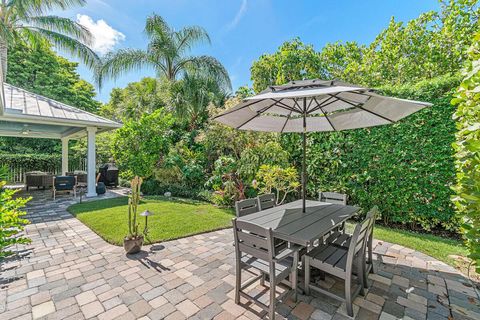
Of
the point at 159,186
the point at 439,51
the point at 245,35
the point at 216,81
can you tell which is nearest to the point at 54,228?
the point at 159,186

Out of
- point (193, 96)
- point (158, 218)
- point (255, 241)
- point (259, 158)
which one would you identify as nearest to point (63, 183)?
point (158, 218)

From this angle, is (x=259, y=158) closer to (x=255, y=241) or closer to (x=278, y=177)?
(x=278, y=177)

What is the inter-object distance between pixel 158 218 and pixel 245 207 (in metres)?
3.47

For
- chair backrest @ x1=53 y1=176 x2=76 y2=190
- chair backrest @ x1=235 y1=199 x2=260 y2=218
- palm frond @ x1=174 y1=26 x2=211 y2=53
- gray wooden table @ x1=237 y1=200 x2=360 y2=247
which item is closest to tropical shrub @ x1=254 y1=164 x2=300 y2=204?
gray wooden table @ x1=237 y1=200 x2=360 y2=247

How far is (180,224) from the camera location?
5.63 m

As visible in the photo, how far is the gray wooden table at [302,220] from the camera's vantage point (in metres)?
2.55

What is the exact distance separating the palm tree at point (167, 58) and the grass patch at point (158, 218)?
333 inches

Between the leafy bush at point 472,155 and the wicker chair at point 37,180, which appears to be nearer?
the leafy bush at point 472,155

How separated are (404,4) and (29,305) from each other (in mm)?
16869

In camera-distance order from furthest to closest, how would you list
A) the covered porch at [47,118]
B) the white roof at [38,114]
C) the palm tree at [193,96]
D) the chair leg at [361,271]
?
the palm tree at [193,96], the covered porch at [47,118], the white roof at [38,114], the chair leg at [361,271]

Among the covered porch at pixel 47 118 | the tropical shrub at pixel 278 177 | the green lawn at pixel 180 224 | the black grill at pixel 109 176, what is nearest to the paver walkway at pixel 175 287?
the green lawn at pixel 180 224

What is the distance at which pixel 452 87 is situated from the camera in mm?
4855

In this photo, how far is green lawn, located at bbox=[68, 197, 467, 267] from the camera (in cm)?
448

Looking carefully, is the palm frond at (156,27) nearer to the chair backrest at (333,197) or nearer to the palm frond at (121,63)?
the palm frond at (121,63)
